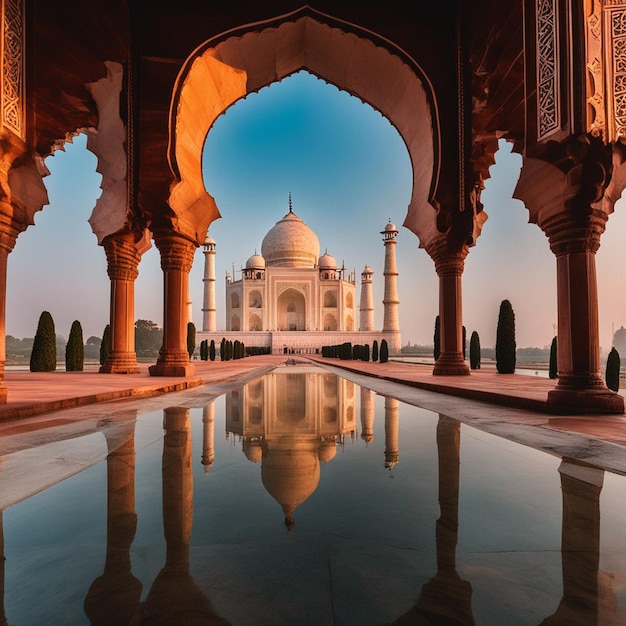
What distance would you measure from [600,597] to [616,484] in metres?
0.84

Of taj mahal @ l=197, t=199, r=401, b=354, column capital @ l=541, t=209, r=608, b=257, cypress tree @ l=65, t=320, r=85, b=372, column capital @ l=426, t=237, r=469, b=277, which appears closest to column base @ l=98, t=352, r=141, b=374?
cypress tree @ l=65, t=320, r=85, b=372

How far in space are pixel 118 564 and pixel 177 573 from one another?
0.13 metres

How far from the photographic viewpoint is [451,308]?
268 inches

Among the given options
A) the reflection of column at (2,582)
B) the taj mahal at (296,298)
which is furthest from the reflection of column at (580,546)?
the taj mahal at (296,298)

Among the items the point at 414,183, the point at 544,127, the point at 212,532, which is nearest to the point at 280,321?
the point at 414,183

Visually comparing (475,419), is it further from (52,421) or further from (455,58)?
(455,58)

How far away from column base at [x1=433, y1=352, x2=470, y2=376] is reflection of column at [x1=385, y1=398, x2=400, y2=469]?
331cm

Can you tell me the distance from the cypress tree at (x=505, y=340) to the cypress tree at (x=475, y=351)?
6.26 ft

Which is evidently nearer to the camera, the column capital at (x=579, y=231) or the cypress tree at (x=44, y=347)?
the column capital at (x=579, y=231)

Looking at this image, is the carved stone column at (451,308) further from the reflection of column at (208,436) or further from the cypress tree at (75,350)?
the cypress tree at (75,350)

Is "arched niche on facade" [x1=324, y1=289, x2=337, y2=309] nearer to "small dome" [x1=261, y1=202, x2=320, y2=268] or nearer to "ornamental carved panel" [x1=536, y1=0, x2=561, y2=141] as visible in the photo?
"small dome" [x1=261, y1=202, x2=320, y2=268]

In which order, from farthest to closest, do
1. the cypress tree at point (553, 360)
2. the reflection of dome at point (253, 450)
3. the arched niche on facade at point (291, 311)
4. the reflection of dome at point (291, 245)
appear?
the arched niche on facade at point (291, 311)
the reflection of dome at point (291, 245)
the cypress tree at point (553, 360)
the reflection of dome at point (253, 450)

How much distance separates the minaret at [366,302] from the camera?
32625mm

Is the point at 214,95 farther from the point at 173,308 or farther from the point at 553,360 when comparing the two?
the point at 553,360
